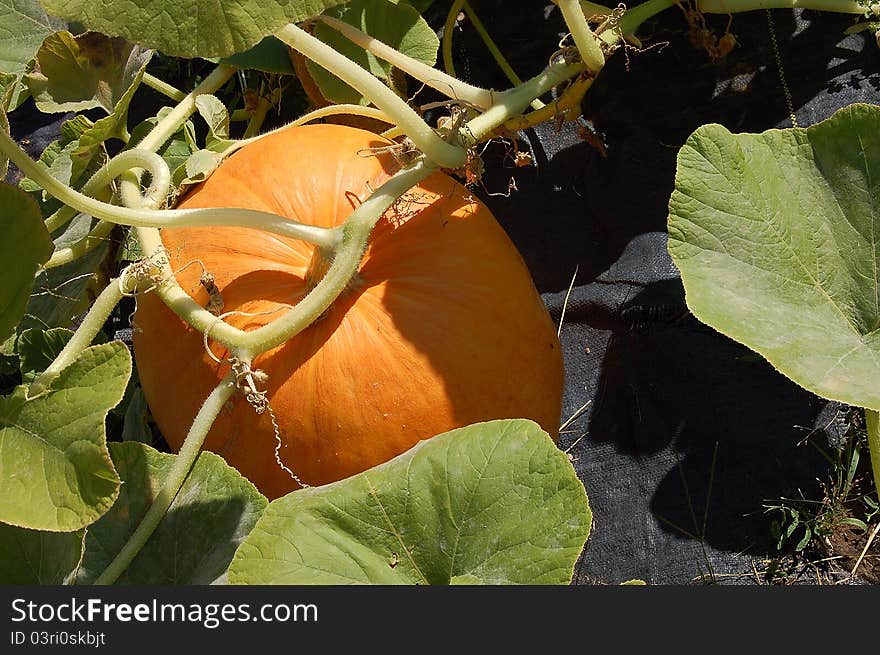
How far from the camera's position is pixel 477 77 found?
2092 millimetres

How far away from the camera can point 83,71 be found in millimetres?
1525

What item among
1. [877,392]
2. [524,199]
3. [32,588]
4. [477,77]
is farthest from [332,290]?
[477,77]

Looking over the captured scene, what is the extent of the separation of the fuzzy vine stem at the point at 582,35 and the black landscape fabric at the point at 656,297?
39 cm

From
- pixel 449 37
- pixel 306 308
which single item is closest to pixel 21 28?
pixel 449 37

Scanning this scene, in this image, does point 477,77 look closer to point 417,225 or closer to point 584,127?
point 584,127

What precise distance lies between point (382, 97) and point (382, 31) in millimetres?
376

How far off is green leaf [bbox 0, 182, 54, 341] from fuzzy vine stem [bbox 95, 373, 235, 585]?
0.84 ft

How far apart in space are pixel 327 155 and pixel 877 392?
86cm

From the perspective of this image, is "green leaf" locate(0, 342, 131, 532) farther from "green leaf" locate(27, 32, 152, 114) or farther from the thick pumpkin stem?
"green leaf" locate(27, 32, 152, 114)

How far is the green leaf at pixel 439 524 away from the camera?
42.1 inches

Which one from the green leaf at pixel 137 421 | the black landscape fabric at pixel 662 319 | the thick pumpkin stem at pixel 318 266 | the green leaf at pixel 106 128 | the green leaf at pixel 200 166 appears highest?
the green leaf at pixel 106 128

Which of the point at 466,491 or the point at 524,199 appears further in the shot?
the point at 524,199

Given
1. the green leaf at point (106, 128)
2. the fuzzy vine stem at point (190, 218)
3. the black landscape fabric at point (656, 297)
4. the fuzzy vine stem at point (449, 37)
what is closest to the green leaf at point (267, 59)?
the green leaf at point (106, 128)

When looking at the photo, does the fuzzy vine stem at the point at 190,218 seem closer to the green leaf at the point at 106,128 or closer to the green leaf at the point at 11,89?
the green leaf at the point at 11,89
